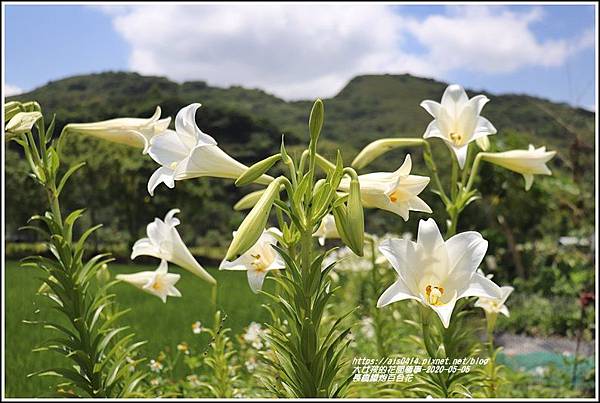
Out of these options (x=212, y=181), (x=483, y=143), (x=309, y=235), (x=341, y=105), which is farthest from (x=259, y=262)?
(x=341, y=105)

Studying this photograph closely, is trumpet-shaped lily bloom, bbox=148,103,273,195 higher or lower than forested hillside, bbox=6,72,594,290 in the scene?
lower

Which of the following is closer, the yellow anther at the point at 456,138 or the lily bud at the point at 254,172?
the lily bud at the point at 254,172

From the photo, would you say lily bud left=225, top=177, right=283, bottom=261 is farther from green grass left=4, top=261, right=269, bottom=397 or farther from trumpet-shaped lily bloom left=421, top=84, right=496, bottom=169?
green grass left=4, top=261, right=269, bottom=397

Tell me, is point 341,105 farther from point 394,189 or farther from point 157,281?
point 394,189

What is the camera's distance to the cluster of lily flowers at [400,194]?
3.34 ft

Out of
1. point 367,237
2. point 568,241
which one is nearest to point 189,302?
point 367,237

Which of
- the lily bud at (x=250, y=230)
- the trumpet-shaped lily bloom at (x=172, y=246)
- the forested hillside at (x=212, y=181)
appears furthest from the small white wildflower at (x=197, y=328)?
the forested hillside at (x=212, y=181)

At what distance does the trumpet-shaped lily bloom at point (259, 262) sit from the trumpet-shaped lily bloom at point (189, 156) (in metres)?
0.14

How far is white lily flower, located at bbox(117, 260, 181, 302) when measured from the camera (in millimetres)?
A: 1606

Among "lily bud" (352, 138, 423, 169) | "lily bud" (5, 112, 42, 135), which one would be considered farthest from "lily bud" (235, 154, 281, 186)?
"lily bud" (5, 112, 42, 135)

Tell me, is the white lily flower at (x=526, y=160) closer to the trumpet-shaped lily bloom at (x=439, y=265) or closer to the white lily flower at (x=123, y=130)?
the trumpet-shaped lily bloom at (x=439, y=265)

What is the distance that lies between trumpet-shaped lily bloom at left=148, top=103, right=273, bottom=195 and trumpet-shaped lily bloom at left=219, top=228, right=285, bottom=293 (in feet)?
0.46

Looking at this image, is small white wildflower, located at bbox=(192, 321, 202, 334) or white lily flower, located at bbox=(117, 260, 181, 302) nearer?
white lily flower, located at bbox=(117, 260, 181, 302)

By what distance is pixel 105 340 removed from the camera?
1.45m
